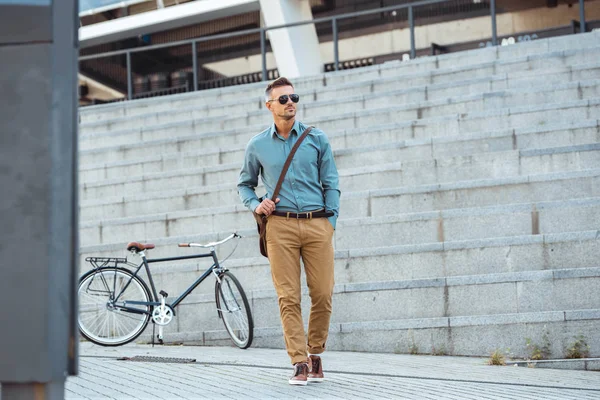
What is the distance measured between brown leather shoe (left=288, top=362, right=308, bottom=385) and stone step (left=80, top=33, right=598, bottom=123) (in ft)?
27.7

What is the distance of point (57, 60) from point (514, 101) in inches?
404

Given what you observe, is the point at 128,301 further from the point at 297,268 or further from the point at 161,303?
the point at 297,268

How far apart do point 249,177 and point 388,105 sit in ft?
23.9

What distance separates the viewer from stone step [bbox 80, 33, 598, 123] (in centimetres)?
1387

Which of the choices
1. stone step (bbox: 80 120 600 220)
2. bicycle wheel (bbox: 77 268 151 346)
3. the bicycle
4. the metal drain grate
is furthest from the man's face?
stone step (bbox: 80 120 600 220)

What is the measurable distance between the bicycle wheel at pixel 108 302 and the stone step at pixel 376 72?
674cm

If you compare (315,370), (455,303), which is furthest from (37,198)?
(455,303)

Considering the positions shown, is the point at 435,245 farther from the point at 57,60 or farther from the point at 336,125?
the point at 57,60

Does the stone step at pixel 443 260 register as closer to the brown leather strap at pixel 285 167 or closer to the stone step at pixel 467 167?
A: the stone step at pixel 467 167

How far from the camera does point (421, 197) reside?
976 centimetres

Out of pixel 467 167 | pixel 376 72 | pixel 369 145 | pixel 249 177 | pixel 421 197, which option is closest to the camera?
pixel 249 177

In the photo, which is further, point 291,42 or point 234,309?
point 291,42

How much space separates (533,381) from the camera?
251 inches

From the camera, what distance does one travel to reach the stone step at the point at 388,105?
1195 centimetres
